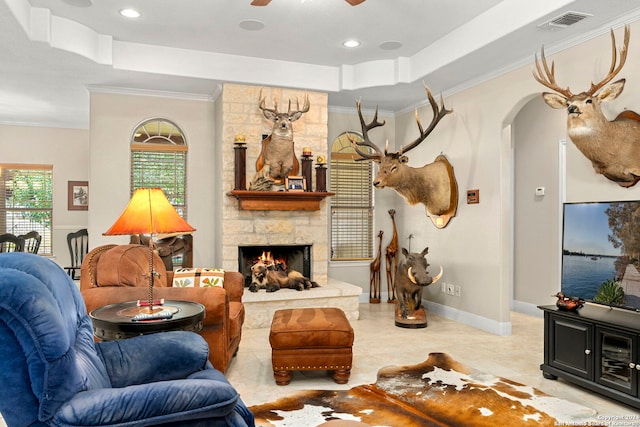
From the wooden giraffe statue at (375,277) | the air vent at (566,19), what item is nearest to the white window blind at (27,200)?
the wooden giraffe statue at (375,277)

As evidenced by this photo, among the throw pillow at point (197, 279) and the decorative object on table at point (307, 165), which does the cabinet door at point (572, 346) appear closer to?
the throw pillow at point (197, 279)

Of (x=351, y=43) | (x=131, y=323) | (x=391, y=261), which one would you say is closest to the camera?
(x=131, y=323)

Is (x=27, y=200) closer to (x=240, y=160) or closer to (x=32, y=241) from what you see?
(x=32, y=241)

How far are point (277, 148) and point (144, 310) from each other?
312 centimetres

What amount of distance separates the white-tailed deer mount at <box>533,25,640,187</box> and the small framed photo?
294 cm

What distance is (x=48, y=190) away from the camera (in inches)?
337

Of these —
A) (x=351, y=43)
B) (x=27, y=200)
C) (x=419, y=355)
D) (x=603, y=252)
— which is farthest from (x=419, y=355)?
(x=27, y=200)

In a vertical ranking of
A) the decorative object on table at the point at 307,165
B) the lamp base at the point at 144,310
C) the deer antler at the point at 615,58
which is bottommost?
the lamp base at the point at 144,310

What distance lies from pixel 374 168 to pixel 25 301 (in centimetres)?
589

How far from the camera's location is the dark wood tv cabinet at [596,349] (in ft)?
9.96

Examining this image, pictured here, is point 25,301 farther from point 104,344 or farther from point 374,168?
point 374,168

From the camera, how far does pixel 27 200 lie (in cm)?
855

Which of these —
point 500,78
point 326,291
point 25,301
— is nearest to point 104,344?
point 25,301

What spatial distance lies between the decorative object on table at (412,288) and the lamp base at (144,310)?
3039 millimetres
